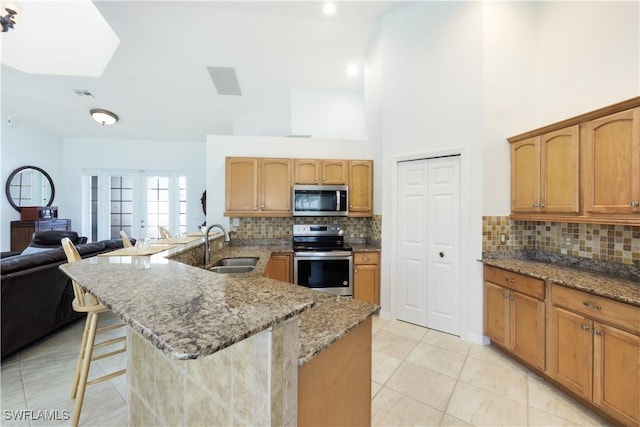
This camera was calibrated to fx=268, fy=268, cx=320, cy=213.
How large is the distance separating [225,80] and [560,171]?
15.9ft

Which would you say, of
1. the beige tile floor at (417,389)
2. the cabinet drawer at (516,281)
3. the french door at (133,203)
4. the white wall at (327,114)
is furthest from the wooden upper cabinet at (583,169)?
the french door at (133,203)

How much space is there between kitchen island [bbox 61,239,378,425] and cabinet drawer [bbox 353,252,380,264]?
2.30m

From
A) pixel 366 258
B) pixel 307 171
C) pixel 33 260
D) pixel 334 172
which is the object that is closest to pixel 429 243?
pixel 366 258

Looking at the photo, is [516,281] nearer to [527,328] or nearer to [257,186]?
[527,328]

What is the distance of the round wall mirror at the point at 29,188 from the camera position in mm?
5375

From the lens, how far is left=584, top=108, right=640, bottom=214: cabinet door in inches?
73.0

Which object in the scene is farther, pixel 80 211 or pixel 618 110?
pixel 80 211

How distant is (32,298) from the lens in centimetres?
255

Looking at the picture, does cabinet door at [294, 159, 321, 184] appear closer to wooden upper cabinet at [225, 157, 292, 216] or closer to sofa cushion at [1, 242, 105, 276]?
wooden upper cabinet at [225, 157, 292, 216]

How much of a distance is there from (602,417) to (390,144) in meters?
2.94

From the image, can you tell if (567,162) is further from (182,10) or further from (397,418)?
(182,10)

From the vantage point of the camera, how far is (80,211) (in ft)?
21.0

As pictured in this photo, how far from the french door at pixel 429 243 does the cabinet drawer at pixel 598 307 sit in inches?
38.3

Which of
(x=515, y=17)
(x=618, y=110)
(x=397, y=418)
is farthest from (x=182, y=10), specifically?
(x=397, y=418)
